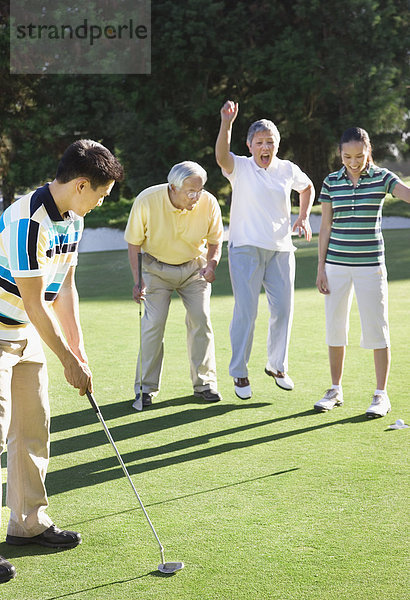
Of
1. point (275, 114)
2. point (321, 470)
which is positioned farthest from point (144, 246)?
point (275, 114)

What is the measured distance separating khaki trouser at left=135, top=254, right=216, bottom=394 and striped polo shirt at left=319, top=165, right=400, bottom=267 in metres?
0.96

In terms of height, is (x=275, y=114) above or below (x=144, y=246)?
above

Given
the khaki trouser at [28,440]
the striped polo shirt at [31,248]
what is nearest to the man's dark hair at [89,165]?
the striped polo shirt at [31,248]

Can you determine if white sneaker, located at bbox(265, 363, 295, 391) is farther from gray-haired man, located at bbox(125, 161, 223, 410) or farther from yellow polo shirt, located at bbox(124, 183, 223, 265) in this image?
yellow polo shirt, located at bbox(124, 183, 223, 265)

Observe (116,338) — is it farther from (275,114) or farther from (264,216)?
(275,114)

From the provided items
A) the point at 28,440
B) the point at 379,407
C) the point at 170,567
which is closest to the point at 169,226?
the point at 379,407

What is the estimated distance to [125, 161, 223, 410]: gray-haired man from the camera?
17.1 ft

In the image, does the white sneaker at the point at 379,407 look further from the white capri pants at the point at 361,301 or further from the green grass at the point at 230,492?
the white capri pants at the point at 361,301

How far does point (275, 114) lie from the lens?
→ 24.7 m

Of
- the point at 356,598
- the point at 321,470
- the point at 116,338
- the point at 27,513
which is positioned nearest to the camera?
the point at 356,598

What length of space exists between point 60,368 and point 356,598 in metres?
4.12

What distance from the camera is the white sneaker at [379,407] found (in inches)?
190

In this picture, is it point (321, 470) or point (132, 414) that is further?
point (132, 414)

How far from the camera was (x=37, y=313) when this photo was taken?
278cm
